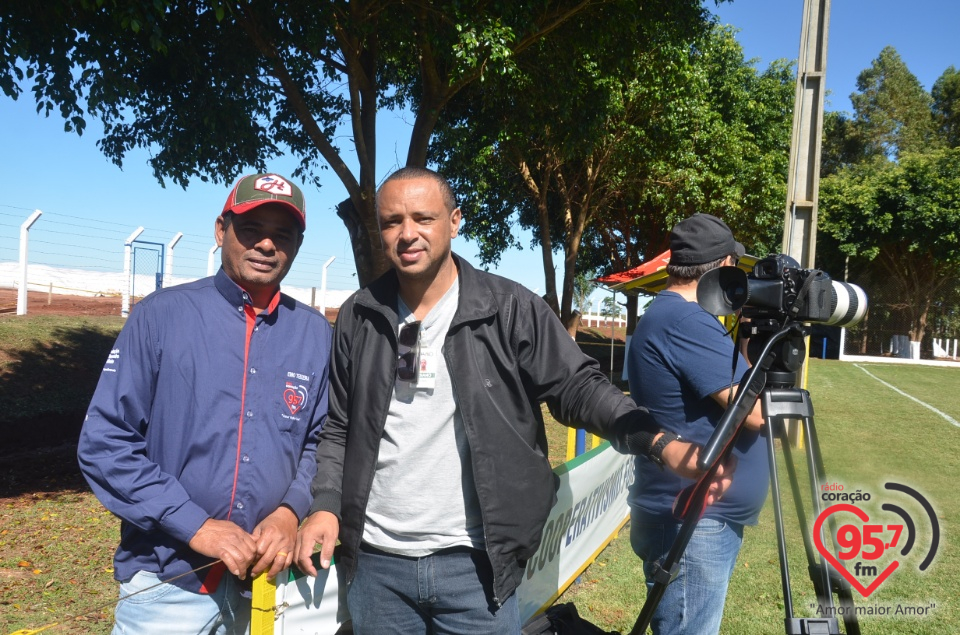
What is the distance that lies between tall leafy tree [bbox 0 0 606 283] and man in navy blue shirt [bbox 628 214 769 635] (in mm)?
4717

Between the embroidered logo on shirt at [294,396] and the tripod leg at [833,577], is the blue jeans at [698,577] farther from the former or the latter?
the embroidered logo on shirt at [294,396]

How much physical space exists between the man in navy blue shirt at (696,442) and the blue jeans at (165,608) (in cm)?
121

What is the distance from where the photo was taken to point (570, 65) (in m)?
9.50

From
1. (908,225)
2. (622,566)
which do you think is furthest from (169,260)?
(908,225)

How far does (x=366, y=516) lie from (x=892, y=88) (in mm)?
52957

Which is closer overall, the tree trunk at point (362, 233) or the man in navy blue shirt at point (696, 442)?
the man in navy blue shirt at point (696, 442)

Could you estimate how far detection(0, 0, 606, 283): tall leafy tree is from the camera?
6.43m

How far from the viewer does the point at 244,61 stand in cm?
779

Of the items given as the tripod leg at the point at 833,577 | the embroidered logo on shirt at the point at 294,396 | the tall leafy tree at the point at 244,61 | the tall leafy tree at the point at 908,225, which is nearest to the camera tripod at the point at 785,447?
the tripod leg at the point at 833,577

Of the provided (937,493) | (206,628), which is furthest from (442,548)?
(937,493)

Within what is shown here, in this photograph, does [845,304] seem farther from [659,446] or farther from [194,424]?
[194,424]

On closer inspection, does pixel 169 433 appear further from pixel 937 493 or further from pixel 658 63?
pixel 658 63

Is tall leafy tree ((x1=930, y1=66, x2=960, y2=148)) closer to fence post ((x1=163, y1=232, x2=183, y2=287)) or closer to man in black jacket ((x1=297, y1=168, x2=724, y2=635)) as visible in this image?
fence post ((x1=163, y1=232, x2=183, y2=287))

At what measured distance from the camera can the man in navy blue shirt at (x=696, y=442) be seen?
2.24 metres
